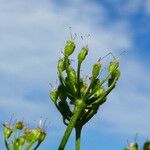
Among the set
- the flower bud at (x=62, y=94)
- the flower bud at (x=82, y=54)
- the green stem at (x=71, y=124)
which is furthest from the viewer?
the flower bud at (x=82, y=54)

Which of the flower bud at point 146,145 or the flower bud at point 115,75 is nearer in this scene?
the flower bud at point 146,145

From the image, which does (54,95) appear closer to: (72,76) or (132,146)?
(72,76)

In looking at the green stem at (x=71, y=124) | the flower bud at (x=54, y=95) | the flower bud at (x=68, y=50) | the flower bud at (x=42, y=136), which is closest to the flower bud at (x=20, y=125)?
the flower bud at (x=42, y=136)

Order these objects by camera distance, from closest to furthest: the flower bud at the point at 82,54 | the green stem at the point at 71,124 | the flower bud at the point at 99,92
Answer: the green stem at the point at 71,124
the flower bud at the point at 99,92
the flower bud at the point at 82,54

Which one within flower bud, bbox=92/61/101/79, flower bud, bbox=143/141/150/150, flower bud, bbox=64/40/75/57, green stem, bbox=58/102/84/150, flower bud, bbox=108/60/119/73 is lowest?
flower bud, bbox=143/141/150/150

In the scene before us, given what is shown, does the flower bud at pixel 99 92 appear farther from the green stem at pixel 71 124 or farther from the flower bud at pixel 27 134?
the flower bud at pixel 27 134

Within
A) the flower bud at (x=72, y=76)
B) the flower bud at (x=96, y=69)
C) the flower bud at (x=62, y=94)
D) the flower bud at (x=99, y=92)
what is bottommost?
the flower bud at (x=99, y=92)

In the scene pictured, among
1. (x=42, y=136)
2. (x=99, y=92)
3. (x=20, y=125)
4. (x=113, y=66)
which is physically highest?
(x=113, y=66)

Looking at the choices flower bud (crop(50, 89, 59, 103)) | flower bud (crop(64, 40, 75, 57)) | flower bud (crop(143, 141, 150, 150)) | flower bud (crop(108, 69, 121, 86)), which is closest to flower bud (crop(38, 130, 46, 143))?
flower bud (crop(50, 89, 59, 103))

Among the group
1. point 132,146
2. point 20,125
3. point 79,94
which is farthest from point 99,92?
point 132,146

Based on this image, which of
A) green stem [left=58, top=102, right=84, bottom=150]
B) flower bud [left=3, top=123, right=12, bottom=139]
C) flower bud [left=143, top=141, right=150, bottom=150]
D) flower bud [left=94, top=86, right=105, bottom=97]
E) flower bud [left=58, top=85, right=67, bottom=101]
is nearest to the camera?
flower bud [left=143, top=141, right=150, bottom=150]

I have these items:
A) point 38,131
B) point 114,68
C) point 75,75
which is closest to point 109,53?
point 114,68

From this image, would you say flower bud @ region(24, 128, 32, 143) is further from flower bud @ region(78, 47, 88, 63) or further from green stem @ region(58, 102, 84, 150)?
flower bud @ region(78, 47, 88, 63)
